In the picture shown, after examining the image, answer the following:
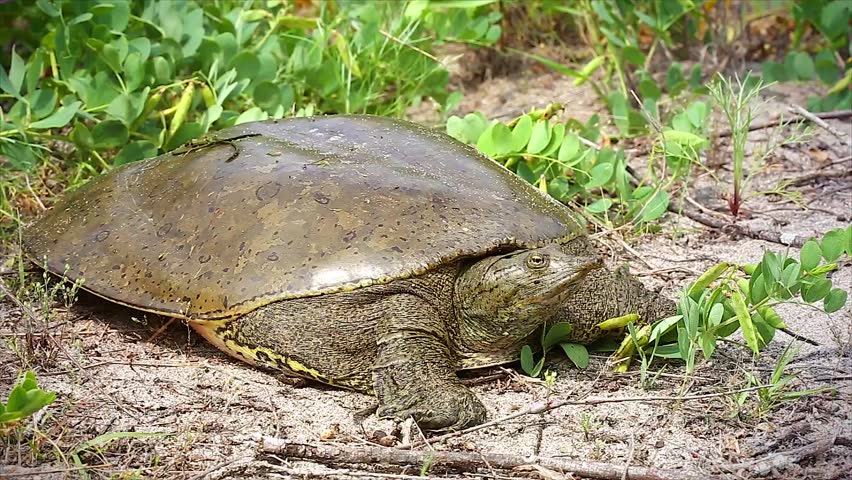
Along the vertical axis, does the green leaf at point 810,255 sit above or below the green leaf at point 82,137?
above

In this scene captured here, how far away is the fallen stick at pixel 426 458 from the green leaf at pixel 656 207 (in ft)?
4.34

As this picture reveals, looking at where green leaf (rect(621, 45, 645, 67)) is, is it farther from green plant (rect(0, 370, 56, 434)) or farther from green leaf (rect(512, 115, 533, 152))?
green plant (rect(0, 370, 56, 434))

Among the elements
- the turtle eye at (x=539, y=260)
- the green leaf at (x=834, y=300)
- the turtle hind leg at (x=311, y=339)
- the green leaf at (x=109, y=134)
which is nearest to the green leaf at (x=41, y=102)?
the green leaf at (x=109, y=134)

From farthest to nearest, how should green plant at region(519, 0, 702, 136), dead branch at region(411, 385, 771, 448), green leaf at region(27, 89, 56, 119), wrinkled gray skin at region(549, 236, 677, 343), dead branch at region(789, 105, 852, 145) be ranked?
green plant at region(519, 0, 702, 136) < dead branch at region(789, 105, 852, 145) < green leaf at region(27, 89, 56, 119) < wrinkled gray skin at region(549, 236, 677, 343) < dead branch at region(411, 385, 771, 448)

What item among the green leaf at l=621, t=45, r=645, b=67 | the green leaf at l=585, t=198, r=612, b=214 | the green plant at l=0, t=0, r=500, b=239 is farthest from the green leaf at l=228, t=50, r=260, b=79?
Result: the green leaf at l=621, t=45, r=645, b=67

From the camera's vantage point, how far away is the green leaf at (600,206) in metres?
3.27

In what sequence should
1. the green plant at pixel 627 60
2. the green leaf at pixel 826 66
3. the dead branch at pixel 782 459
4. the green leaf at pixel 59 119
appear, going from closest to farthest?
1. the dead branch at pixel 782 459
2. the green leaf at pixel 59 119
3. the green plant at pixel 627 60
4. the green leaf at pixel 826 66

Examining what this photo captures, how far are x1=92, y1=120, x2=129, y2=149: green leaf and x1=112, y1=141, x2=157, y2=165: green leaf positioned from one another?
0.11 ft

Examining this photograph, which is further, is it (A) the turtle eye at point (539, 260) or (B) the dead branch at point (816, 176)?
(B) the dead branch at point (816, 176)

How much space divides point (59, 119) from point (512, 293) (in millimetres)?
1667

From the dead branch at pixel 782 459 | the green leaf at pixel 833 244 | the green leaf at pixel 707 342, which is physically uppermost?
the green leaf at pixel 833 244

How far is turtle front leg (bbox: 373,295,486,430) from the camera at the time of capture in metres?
2.28

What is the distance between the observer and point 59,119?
323 centimetres

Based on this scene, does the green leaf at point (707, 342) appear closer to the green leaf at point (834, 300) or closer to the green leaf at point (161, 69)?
the green leaf at point (834, 300)
